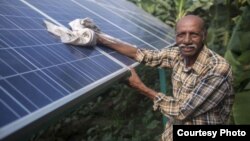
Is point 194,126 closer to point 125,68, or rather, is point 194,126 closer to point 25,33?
point 125,68

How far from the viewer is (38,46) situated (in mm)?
2832

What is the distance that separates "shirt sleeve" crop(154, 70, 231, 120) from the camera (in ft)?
9.64

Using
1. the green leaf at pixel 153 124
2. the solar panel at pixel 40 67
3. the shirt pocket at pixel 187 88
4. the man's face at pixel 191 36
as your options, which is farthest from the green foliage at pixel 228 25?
the green leaf at pixel 153 124

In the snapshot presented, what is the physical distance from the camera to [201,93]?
296cm

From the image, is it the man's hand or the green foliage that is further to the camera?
the green foliage

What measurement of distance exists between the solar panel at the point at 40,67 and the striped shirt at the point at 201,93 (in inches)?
19.8

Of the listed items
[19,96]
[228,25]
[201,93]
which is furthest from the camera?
[228,25]

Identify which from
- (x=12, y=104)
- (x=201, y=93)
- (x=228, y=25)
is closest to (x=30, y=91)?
(x=12, y=104)

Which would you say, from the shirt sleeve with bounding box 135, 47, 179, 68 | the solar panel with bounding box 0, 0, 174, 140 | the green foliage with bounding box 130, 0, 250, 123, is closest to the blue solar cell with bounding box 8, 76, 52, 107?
the solar panel with bounding box 0, 0, 174, 140

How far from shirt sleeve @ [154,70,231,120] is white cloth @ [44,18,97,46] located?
3.13 feet

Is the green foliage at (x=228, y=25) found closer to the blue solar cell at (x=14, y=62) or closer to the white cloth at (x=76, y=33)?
the white cloth at (x=76, y=33)

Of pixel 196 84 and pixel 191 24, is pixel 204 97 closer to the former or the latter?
pixel 196 84

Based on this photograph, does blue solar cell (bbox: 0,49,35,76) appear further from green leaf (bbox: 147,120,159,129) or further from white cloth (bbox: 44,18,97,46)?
green leaf (bbox: 147,120,159,129)

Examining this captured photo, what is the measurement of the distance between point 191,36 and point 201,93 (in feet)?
1.58
